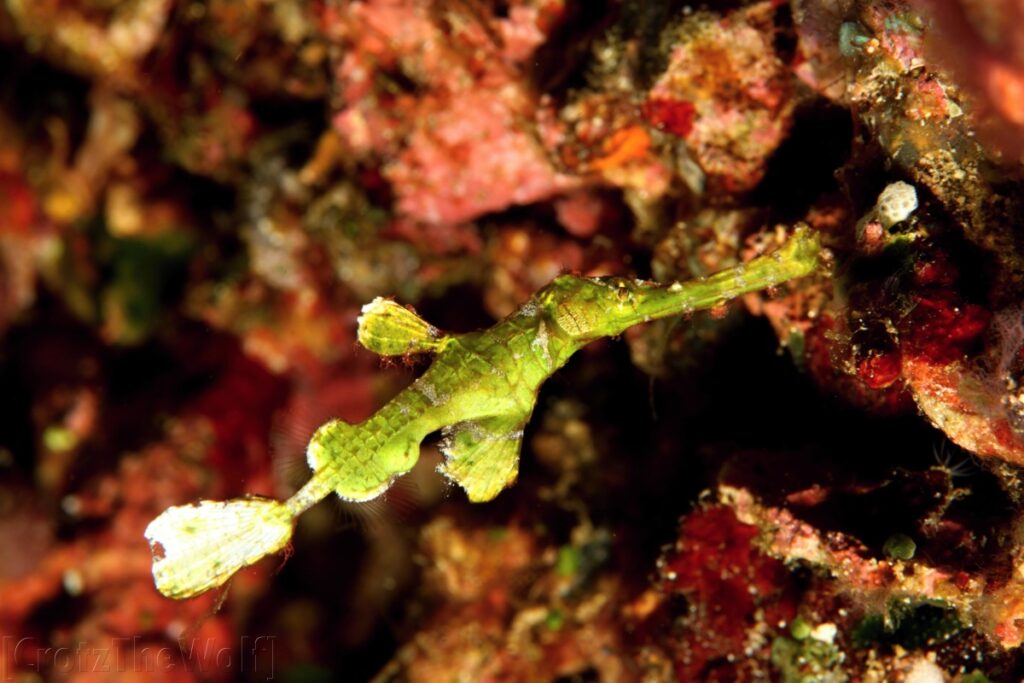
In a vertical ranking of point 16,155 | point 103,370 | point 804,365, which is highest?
point 16,155

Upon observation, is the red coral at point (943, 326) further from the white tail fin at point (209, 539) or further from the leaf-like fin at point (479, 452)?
the white tail fin at point (209, 539)

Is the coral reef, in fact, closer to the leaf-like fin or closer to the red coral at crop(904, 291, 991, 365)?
the red coral at crop(904, 291, 991, 365)

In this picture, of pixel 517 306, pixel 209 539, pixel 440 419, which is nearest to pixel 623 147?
pixel 517 306

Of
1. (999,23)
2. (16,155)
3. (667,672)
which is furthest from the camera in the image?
(16,155)

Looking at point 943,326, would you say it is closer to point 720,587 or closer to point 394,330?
point 720,587

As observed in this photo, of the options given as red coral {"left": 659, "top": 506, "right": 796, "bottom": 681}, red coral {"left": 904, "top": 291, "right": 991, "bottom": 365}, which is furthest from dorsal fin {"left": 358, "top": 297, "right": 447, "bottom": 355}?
red coral {"left": 904, "top": 291, "right": 991, "bottom": 365}

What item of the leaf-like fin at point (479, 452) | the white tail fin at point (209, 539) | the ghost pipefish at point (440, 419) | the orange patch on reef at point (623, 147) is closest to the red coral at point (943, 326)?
the ghost pipefish at point (440, 419)

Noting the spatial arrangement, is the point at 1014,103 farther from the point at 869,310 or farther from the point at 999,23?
the point at 869,310

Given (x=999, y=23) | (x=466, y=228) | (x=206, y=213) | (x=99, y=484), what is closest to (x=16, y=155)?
(x=206, y=213)
